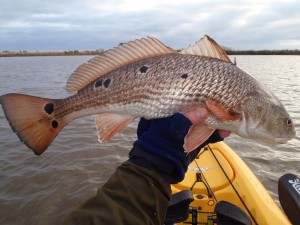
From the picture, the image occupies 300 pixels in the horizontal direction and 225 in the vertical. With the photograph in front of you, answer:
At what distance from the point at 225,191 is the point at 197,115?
7.23 ft

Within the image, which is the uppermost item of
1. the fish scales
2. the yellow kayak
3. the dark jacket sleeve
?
the fish scales

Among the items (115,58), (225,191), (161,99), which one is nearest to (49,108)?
(115,58)

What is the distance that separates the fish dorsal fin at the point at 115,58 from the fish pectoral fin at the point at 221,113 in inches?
24.8

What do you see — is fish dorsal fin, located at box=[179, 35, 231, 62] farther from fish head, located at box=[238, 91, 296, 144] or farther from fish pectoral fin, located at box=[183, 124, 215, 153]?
fish pectoral fin, located at box=[183, 124, 215, 153]

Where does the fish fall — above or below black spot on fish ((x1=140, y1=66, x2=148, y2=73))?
below

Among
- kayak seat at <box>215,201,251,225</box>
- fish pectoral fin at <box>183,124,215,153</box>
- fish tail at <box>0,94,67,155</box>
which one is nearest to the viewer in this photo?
fish pectoral fin at <box>183,124,215,153</box>

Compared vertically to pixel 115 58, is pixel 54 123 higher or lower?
lower

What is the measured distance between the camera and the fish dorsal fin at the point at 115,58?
9.13 ft

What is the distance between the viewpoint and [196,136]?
2.53 metres

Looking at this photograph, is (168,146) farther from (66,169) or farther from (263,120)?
(66,169)

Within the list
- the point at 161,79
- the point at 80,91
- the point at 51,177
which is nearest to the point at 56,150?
the point at 51,177

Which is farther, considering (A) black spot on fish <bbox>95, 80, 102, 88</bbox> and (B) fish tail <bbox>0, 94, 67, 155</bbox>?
(A) black spot on fish <bbox>95, 80, 102, 88</bbox>

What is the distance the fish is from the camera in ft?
8.54

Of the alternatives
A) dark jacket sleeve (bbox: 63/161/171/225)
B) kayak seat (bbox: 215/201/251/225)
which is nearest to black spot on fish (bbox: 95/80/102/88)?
dark jacket sleeve (bbox: 63/161/171/225)
